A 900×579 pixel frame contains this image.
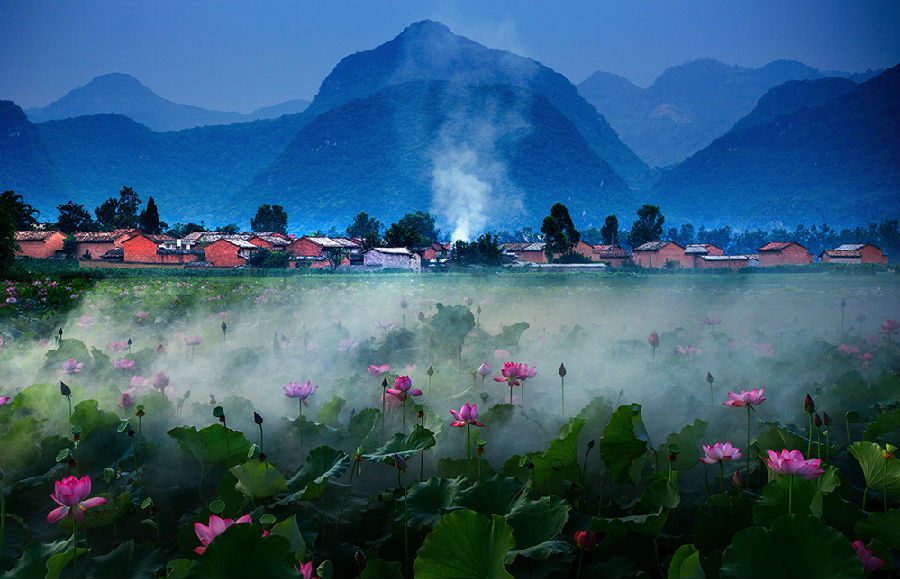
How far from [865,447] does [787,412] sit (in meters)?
1.03

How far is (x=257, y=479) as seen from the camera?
40.8 inches

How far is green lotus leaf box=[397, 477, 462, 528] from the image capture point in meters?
0.99

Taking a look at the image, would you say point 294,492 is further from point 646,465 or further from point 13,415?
point 13,415

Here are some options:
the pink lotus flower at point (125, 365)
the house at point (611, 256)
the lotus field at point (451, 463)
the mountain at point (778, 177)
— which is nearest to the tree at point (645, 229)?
the house at point (611, 256)

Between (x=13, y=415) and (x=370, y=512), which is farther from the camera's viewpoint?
(x=13, y=415)

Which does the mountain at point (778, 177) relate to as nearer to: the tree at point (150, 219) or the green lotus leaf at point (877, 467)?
the tree at point (150, 219)

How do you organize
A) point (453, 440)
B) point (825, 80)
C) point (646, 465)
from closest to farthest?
point (646, 465) → point (453, 440) → point (825, 80)

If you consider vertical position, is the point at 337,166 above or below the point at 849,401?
above

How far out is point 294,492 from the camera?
43.7 inches

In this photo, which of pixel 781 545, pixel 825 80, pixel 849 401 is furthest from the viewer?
pixel 825 80

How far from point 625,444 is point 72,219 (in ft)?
90.5

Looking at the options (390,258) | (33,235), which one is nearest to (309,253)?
(390,258)

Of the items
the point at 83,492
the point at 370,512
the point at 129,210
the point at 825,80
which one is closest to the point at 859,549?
the point at 370,512

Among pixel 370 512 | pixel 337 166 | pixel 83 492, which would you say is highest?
pixel 337 166
